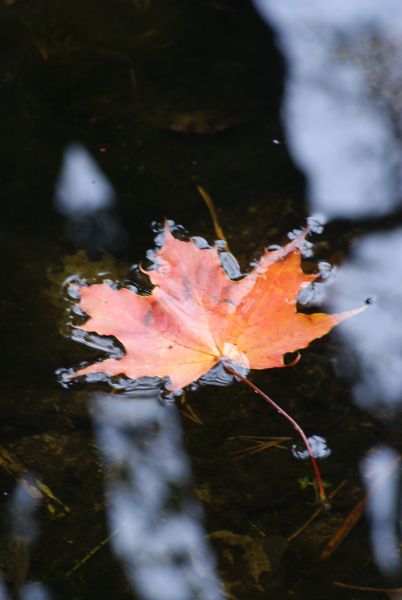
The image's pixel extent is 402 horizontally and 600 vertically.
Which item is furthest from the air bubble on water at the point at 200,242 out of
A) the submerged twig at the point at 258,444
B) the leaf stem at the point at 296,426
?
the submerged twig at the point at 258,444

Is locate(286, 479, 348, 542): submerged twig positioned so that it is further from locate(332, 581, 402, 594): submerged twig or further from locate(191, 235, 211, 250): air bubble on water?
locate(191, 235, 211, 250): air bubble on water

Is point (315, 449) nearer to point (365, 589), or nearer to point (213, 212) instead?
point (365, 589)

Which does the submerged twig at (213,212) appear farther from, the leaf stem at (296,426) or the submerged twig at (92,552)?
the submerged twig at (92,552)

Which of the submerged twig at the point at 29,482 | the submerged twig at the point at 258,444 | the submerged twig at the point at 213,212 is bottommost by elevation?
the submerged twig at the point at 29,482

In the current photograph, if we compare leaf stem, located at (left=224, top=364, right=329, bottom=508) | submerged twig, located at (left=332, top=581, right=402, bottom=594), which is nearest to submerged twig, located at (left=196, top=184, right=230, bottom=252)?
leaf stem, located at (left=224, top=364, right=329, bottom=508)

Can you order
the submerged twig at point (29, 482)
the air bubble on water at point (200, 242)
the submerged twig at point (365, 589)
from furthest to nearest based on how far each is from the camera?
the air bubble on water at point (200, 242) < the submerged twig at point (29, 482) < the submerged twig at point (365, 589)

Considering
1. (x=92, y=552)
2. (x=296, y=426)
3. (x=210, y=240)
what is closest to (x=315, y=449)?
(x=296, y=426)

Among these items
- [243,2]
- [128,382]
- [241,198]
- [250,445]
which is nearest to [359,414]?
[250,445]
